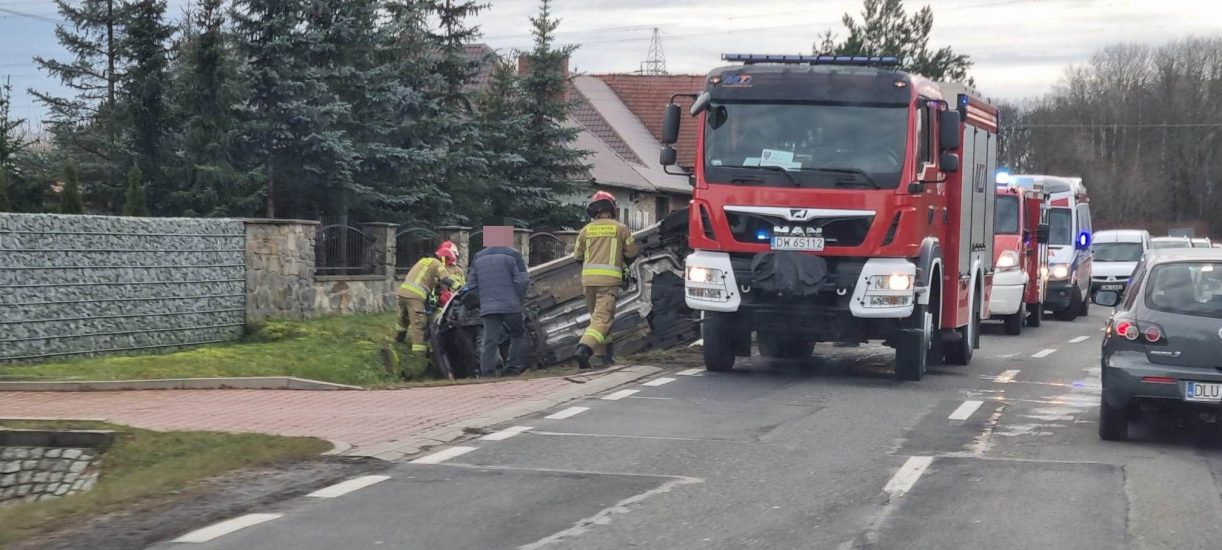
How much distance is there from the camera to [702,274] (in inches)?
579

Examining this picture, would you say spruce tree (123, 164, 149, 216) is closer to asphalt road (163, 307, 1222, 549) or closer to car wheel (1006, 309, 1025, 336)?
asphalt road (163, 307, 1222, 549)

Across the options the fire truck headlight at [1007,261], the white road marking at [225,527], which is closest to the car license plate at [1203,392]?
the white road marking at [225,527]

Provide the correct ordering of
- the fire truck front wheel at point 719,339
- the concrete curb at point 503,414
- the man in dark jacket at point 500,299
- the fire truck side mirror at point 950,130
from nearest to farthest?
1. the concrete curb at point 503,414
2. the fire truck side mirror at point 950,130
3. the fire truck front wheel at point 719,339
4. the man in dark jacket at point 500,299

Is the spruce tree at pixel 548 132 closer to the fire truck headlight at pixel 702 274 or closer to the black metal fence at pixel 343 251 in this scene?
the black metal fence at pixel 343 251

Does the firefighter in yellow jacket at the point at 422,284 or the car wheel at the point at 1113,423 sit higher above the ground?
the firefighter in yellow jacket at the point at 422,284

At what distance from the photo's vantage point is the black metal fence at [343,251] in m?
23.5

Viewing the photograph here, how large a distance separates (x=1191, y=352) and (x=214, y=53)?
708 inches

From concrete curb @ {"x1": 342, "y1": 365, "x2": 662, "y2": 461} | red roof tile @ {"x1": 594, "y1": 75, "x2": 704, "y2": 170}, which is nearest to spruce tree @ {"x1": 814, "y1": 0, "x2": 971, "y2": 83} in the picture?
red roof tile @ {"x1": 594, "y1": 75, "x2": 704, "y2": 170}

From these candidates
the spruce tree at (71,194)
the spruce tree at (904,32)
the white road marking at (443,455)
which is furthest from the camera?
the spruce tree at (904,32)

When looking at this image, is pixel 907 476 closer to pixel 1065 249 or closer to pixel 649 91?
pixel 1065 249

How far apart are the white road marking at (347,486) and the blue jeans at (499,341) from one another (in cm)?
775

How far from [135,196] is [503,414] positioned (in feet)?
43.2

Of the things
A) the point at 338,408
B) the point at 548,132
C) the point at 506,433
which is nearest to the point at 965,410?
the point at 506,433

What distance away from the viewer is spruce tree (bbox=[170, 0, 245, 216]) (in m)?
24.2
